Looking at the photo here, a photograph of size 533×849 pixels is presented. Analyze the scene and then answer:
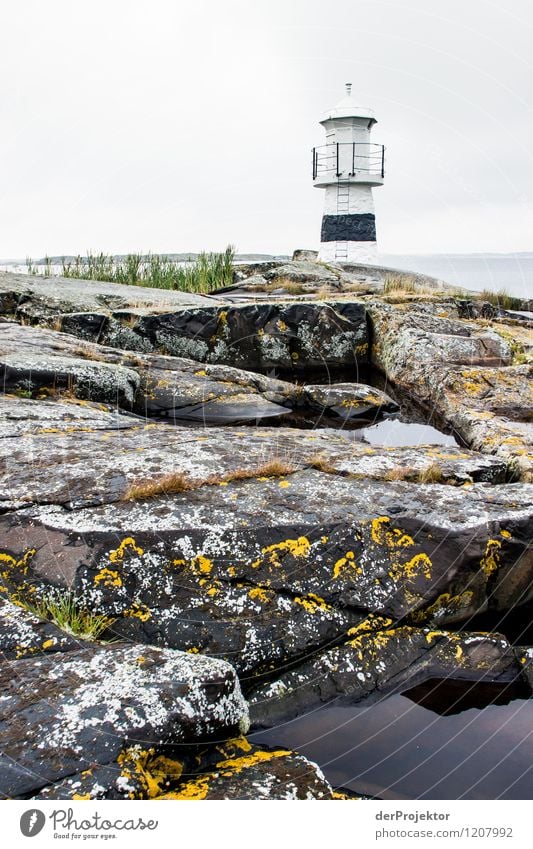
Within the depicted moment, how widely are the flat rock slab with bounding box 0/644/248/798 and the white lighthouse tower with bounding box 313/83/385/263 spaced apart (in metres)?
26.5

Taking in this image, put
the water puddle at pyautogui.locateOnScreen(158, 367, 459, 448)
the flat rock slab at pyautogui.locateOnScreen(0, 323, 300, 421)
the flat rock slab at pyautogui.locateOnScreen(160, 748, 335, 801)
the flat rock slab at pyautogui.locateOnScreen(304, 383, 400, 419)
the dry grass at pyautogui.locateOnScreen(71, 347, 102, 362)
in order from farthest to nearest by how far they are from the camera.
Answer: the flat rock slab at pyautogui.locateOnScreen(304, 383, 400, 419)
the dry grass at pyautogui.locateOnScreen(71, 347, 102, 362)
the water puddle at pyautogui.locateOnScreen(158, 367, 459, 448)
the flat rock slab at pyautogui.locateOnScreen(0, 323, 300, 421)
the flat rock slab at pyautogui.locateOnScreen(160, 748, 335, 801)

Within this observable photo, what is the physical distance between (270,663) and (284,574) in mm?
505

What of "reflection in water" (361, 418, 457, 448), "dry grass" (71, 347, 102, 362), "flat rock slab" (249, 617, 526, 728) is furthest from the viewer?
"dry grass" (71, 347, 102, 362)

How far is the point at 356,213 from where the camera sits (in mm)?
28266

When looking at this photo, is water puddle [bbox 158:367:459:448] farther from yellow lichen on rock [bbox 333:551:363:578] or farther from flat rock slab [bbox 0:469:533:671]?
yellow lichen on rock [bbox 333:551:363:578]

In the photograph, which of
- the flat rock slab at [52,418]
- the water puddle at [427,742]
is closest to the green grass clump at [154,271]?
the flat rock slab at [52,418]

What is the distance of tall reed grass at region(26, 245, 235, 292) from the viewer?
634 inches

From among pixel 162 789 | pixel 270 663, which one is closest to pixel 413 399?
pixel 270 663

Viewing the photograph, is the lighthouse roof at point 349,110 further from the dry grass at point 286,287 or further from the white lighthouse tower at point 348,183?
the dry grass at point 286,287

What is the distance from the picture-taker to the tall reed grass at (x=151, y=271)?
16094mm

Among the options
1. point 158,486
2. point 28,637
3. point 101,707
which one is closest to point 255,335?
point 158,486

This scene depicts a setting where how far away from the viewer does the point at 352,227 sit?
92.9ft

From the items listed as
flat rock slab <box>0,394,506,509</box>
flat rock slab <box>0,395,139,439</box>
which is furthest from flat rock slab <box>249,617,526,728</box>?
flat rock slab <box>0,395,139,439</box>

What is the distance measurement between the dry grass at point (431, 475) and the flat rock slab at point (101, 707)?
229 cm
